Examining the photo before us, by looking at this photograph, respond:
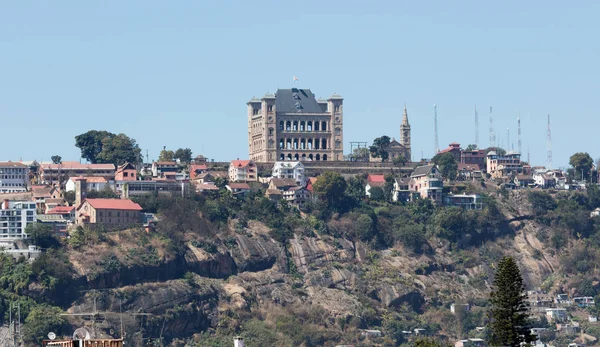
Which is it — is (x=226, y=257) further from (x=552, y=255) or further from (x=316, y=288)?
(x=552, y=255)

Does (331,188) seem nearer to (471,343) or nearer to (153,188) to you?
(153,188)

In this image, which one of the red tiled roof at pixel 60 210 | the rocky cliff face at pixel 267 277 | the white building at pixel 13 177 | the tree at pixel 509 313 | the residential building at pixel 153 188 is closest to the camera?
the tree at pixel 509 313

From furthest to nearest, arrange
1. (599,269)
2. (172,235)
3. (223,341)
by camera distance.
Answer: (599,269) → (172,235) → (223,341)

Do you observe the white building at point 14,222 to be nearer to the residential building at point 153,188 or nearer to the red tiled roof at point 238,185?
the residential building at point 153,188

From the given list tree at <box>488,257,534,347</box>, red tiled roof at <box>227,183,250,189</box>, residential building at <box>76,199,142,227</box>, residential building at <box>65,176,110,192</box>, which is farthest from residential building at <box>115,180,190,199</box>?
tree at <box>488,257,534,347</box>

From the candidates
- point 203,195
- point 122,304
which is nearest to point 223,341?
point 122,304

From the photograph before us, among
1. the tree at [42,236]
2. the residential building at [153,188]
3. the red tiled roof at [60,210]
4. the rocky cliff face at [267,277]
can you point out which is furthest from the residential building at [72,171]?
the tree at [42,236]
